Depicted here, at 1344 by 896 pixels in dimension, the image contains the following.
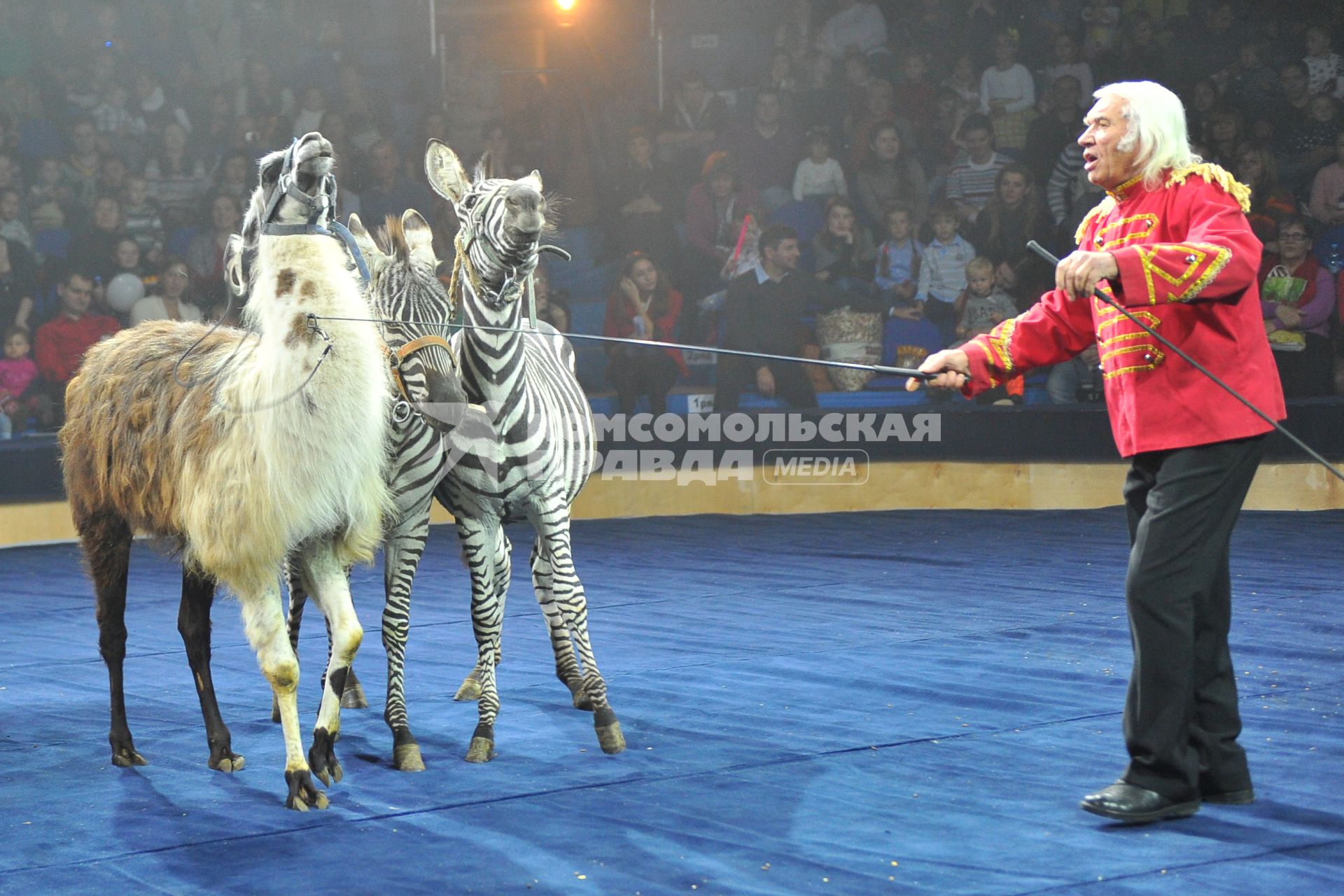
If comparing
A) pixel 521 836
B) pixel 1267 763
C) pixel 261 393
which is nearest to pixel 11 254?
pixel 261 393

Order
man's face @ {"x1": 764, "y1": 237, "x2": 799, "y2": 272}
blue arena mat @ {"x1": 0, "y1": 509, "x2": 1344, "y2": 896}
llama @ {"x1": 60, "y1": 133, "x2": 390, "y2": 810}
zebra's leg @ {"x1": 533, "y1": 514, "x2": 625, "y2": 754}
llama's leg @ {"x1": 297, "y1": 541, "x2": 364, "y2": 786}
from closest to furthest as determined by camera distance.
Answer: blue arena mat @ {"x1": 0, "y1": 509, "x2": 1344, "y2": 896}, llama @ {"x1": 60, "y1": 133, "x2": 390, "y2": 810}, llama's leg @ {"x1": 297, "y1": 541, "x2": 364, "y2": 786}, zebra's leg @ {"x1": 533, "y1": 514, "x2": 625, "y2": 754}, man's face @ {"x1": 764, "y1": 237, "x2": 799, "y2": 272}

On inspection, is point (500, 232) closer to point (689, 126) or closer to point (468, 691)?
point (468, 691)

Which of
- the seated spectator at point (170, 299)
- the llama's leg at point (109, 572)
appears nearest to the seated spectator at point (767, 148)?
the seated spectator at point (170, 299)

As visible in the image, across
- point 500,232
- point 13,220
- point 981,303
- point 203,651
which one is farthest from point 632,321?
point 203,651

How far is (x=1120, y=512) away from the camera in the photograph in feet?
31.7

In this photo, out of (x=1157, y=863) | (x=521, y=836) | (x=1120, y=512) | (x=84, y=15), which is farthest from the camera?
(x=84, y=15)

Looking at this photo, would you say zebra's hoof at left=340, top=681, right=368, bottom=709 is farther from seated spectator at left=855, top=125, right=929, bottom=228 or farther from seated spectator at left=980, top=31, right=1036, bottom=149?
seated spectator at left=980, top=31, right=1036, bottom=149

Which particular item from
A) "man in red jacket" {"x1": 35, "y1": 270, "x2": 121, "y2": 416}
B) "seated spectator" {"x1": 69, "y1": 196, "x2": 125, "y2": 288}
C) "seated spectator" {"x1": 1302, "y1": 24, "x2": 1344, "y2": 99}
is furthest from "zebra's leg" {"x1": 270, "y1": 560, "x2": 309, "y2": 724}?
"seated spectator" {"x1": 1302, "y1": 24, "x2": 1344, "y2": 99}

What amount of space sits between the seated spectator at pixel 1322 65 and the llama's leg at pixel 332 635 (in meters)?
10.1

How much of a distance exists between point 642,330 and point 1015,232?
3.08 m

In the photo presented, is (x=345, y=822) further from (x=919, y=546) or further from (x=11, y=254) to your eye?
(x=11, y=254)

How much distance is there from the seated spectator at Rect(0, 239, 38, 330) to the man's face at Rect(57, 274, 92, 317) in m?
0.28

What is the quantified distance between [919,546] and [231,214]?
19.5 feet

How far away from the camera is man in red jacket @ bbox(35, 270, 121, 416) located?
10234 millimetres
